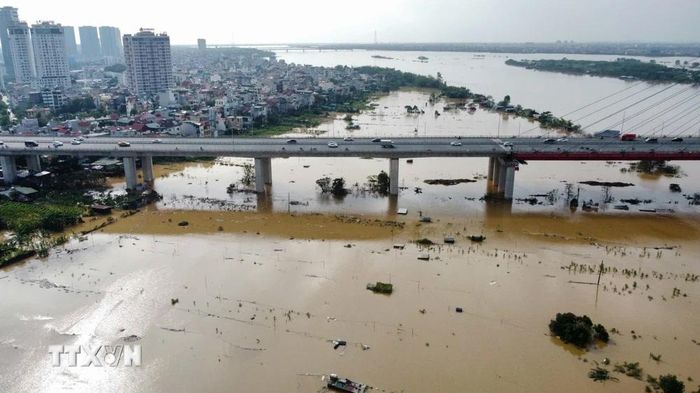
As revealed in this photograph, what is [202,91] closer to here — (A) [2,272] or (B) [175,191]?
(B) [175,191]

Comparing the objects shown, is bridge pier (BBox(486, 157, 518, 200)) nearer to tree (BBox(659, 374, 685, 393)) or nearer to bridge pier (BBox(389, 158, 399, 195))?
bridge pier (BBox(389, 158, 399, 195))

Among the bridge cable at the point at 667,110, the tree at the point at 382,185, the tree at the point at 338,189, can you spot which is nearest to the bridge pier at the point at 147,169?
the tree at the point at 338,189

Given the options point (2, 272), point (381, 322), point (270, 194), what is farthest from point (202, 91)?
point (381, 322)

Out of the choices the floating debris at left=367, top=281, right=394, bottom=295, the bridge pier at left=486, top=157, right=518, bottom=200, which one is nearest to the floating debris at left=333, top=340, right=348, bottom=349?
the floating debris at left=367, top=281, right=394, bottom=295

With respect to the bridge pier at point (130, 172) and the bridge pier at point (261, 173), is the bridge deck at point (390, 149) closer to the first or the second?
the bridge pier at point (130, 172)

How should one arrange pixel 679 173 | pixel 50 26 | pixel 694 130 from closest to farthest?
pixel 679 173, pixel 694 130, pixel 50 26

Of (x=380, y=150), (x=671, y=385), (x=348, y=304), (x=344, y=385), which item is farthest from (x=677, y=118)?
(x=344, y=385)

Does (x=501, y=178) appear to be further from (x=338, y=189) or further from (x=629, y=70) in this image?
(x=629, y=70)
